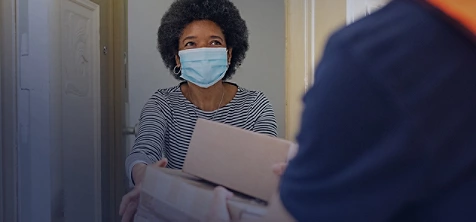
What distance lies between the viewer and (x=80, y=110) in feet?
7.52

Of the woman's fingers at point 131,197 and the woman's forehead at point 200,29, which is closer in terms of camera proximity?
the woman's fingers at point 131,197

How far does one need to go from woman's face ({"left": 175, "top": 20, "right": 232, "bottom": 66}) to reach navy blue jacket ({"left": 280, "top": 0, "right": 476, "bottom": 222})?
1.40 metres

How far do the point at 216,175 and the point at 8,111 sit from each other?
1.17 m

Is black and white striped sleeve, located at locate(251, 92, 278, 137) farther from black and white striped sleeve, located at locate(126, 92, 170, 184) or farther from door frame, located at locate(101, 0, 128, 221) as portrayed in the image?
door frame, located at locate(101, 0, 128, 221)

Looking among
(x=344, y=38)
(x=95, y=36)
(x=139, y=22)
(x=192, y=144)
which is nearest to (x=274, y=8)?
(x=139, y=22)

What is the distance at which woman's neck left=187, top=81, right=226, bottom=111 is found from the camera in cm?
180

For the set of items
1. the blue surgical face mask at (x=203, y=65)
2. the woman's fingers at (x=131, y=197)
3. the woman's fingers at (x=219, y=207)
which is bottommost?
the woman's fingers at (x=131, y=197)

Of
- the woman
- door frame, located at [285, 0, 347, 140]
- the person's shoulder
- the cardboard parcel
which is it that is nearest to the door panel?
the woman

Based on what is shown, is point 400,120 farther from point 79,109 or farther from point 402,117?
point 79,109

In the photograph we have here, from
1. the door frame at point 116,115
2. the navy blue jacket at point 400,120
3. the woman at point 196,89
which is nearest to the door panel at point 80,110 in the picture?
the door frame at point 116,115

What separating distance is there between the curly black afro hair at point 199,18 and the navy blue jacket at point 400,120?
4.78ft

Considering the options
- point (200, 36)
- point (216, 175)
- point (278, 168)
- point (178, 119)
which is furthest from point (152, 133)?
point (278, 168)

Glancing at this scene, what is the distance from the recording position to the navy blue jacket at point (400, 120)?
44 cm

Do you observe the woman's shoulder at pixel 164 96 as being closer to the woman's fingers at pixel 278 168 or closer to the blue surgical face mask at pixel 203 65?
the blue surgical face mask at pixel 203 65
